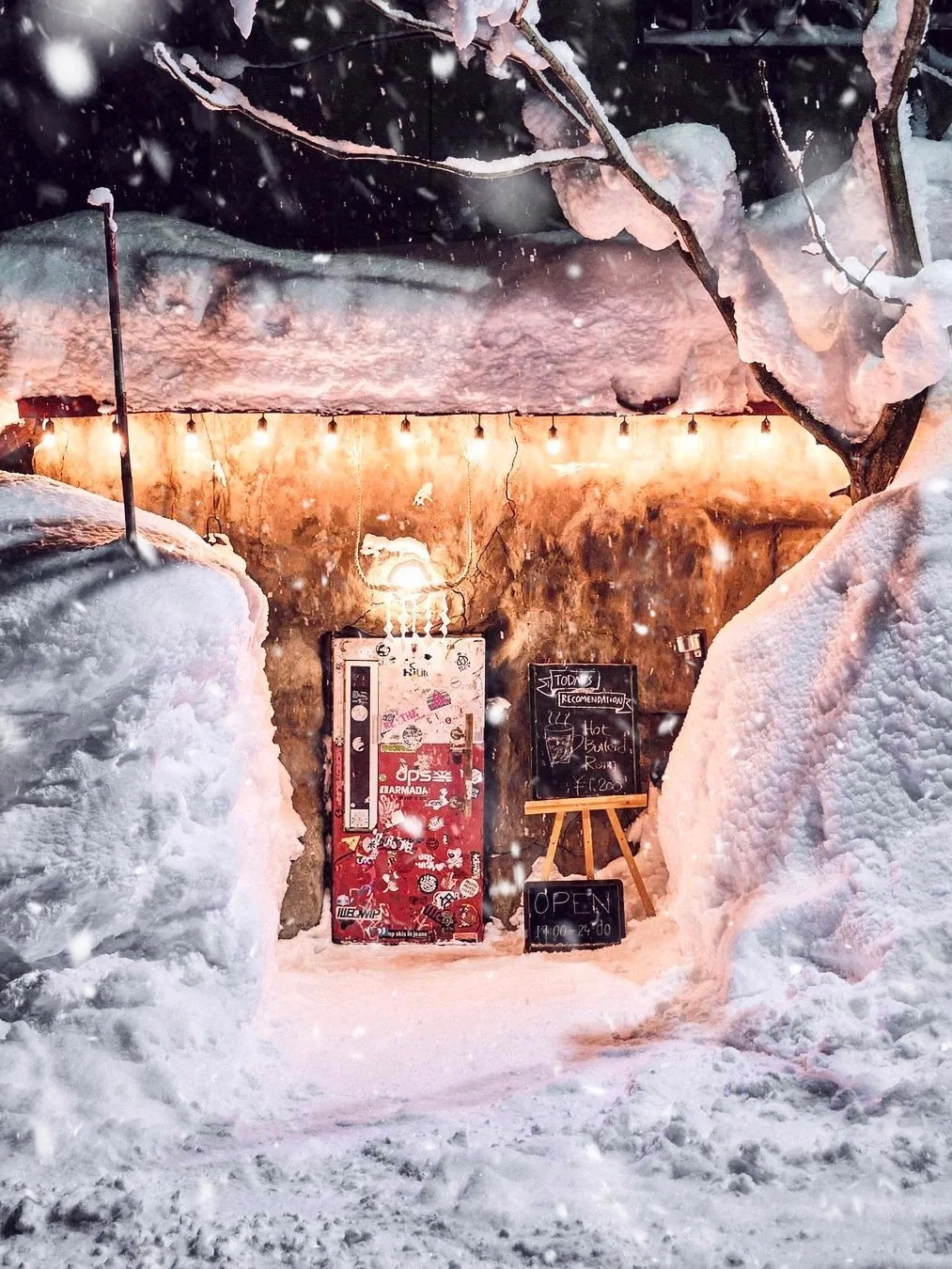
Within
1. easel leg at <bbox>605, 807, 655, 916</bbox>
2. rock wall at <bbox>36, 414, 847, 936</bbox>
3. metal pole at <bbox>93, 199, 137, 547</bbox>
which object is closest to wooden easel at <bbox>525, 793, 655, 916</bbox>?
easel leg at <bbox>605, 807, 655, 916</bbox>

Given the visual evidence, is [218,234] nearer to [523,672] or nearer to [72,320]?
[72,320]

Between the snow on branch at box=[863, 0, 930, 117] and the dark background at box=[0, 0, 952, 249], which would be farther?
the dark background at box=[0, 0, 952, 249]

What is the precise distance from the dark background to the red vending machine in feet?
9.99

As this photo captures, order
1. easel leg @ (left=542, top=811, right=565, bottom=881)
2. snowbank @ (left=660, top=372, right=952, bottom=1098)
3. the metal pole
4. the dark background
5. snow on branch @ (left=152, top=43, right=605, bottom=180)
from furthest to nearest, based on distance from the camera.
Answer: easel leg @ (left=542, top=811, right=565, bottom=881), the dark background, snow on branch @ (left=152, top=43, right=605, bottom=180), the metal pole, snowbank @ (left=660, top=372, right=952, bottom=1098)

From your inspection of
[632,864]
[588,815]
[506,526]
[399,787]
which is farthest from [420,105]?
[632,864]

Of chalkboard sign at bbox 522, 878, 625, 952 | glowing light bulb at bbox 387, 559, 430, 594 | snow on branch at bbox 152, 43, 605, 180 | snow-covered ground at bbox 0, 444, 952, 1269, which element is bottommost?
chalkboard sign at bbox 522, 878, 625, 952

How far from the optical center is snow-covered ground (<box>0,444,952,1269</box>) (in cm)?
270

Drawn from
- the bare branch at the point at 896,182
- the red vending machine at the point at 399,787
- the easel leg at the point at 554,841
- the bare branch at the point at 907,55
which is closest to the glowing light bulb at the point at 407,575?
the red vending machine at the point at 399,787

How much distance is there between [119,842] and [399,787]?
10.1 feet

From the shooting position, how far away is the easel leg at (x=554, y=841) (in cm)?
647

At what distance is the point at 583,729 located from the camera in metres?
6.68

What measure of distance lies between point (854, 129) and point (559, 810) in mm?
5271

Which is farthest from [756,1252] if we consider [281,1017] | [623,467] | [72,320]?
[72,320]

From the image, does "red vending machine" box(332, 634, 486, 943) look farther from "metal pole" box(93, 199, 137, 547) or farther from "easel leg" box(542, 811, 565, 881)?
"metal pole" box(93, 199, 137, 547)
